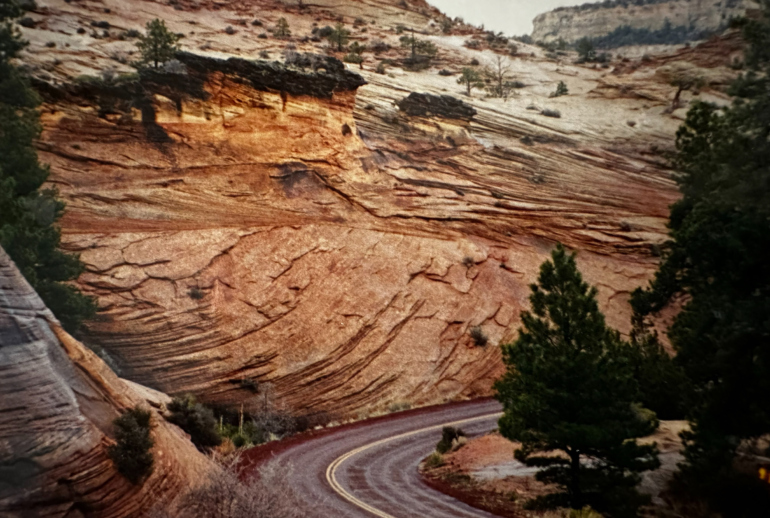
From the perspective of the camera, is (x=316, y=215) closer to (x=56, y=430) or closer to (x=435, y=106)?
(x=435, y=106)

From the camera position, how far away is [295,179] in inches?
1437

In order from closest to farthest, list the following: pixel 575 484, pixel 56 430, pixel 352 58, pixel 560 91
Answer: pixel 56 430 < pixel 575 484 < pixel 352 58 < pixel 560 91

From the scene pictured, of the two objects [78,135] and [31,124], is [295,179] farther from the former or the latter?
[31,124]

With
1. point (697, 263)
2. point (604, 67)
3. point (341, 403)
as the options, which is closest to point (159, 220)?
point (341, 403)

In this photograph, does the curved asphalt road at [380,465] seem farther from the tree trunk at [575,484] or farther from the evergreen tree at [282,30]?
the evergreen tree at [282,30]

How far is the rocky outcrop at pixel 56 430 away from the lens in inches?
464

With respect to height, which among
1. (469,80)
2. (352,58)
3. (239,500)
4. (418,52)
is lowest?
(239,500)

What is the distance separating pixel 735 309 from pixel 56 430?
1390 centimetres

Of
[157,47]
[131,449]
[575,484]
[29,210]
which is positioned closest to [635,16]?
[157,47]

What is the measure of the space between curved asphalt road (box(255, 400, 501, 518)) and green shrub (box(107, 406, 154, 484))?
391 centimetres

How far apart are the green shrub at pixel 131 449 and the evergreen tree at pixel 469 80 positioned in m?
38.0

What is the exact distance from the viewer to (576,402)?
52.4ft

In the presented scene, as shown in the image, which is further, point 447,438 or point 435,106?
point 435,106

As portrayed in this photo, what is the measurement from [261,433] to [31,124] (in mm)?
15531
